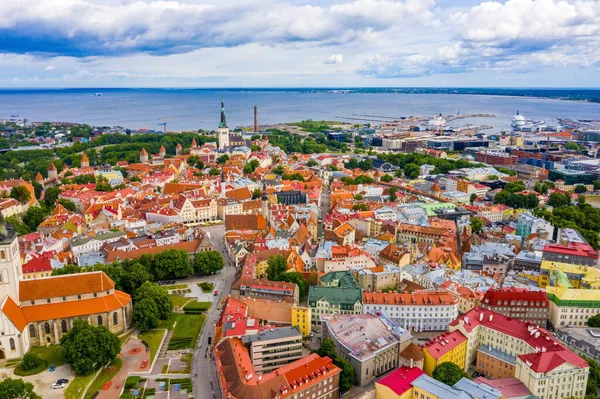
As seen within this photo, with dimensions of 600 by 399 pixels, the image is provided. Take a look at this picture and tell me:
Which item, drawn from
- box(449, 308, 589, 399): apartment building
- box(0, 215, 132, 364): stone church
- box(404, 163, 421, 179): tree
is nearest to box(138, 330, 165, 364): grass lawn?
box(0, 215, 132, 364): stone church

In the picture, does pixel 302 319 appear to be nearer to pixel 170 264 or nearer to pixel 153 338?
pixel 153 338

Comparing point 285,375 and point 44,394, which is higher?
point 285,375

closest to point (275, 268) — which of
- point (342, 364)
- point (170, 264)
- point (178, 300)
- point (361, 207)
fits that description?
point (178, 300)

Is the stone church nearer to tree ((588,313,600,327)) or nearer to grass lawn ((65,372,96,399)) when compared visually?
grass lawn ((65,372,96,399))

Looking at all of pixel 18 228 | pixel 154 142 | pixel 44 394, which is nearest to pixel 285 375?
pixel 44 394

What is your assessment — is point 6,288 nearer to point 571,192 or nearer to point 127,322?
point 127,322

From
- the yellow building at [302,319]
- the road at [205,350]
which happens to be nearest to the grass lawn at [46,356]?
the road at [205,350]
